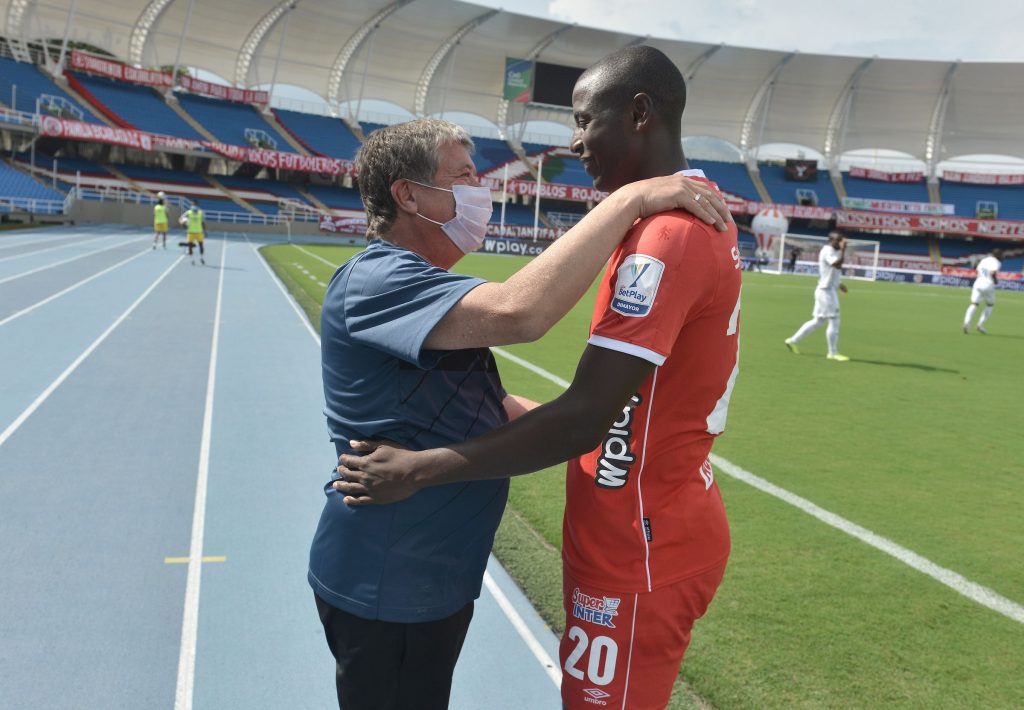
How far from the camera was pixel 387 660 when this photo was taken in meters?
1.74

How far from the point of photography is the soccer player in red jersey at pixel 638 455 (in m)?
1.51

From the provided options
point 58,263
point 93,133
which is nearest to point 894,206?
point 93,133

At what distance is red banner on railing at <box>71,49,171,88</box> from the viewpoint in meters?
46.4

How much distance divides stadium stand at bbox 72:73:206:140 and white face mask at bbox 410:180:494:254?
5211cm

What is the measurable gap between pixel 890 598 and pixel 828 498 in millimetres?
1568

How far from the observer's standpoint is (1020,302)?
3030 centimetres

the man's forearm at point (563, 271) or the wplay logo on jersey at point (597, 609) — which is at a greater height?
the man's forearm at point (563, 271)

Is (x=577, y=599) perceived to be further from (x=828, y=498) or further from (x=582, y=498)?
(x=828, y=498)

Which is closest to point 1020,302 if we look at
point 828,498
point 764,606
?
point 828,498

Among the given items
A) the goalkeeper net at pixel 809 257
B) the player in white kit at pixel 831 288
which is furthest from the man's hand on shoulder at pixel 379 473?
the goalkeeper net at pixel 809 257

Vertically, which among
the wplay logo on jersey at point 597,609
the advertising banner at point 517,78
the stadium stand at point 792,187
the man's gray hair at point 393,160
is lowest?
the wplay logo on jersey at point 597,609

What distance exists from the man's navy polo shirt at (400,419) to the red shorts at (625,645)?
0.32 metres

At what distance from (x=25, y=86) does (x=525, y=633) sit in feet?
169

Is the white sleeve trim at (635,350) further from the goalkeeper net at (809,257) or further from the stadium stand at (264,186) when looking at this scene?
the stadium stand at (264,186)
